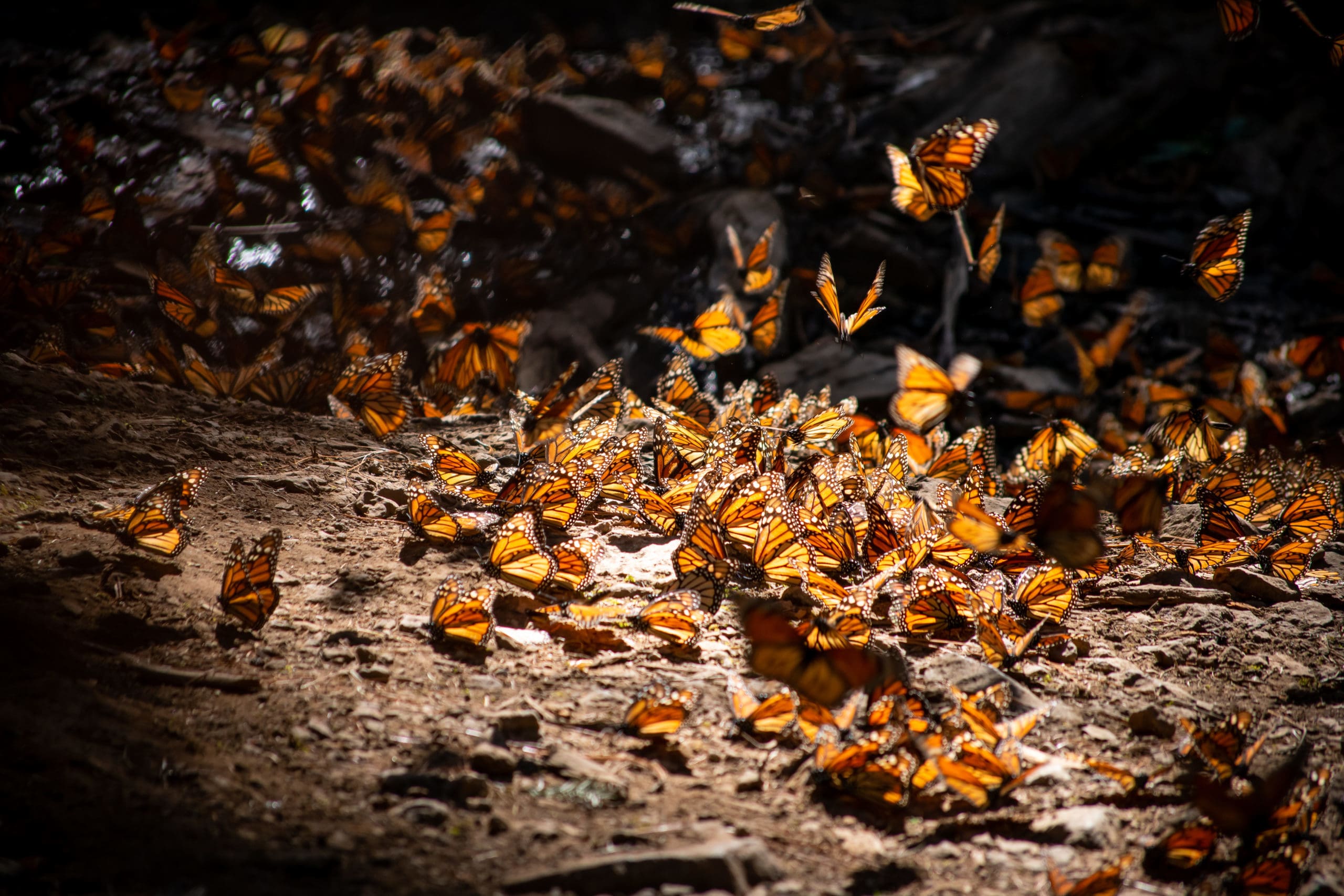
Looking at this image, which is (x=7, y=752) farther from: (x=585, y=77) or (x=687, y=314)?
(x=585, y=77)

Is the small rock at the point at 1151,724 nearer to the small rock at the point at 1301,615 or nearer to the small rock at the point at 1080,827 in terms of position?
the small rock at the point at 1080,827

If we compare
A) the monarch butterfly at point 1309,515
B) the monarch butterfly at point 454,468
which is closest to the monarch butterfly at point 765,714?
the monarch butterfly at point 454,468

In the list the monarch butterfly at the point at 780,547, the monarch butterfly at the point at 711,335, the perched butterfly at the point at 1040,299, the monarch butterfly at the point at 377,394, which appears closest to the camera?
the monarch butterfly at the point at 780,547

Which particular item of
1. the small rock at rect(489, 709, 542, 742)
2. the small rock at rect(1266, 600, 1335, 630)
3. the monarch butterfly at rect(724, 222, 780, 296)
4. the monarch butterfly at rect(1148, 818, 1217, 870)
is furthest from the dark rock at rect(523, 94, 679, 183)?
the monarch butterfly at rect(1148, 818, 1217, 870)

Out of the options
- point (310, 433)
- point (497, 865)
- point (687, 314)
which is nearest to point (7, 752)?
point (497, 865)

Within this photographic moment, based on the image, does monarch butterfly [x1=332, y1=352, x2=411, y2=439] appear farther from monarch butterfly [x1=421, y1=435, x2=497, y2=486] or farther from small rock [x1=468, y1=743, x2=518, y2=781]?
small rock [x1=468, y1=743, x2=518, y2=781]

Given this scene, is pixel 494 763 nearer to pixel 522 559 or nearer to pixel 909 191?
pixel 522 559
